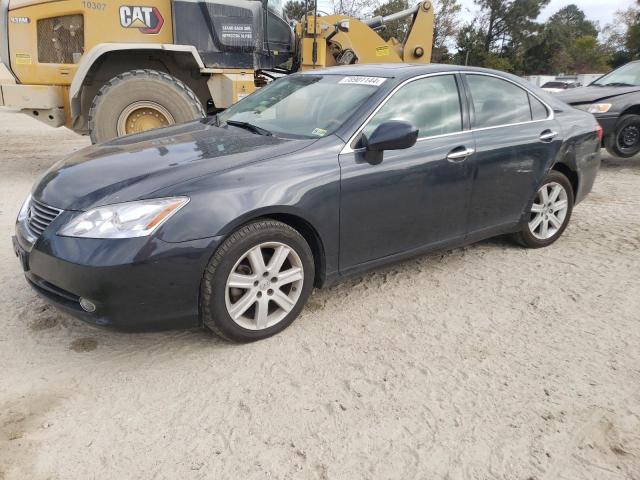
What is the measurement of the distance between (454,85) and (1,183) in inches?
233

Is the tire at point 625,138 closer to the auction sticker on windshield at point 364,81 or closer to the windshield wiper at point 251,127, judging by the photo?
the auction sticker on windshield at point 364,81

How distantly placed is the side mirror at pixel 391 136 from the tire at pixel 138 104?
417 cm

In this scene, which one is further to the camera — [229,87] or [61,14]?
[229,87]

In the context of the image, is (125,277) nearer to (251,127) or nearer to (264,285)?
(264,285)

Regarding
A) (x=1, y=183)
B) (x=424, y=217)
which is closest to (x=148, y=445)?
(x=424, y=217)

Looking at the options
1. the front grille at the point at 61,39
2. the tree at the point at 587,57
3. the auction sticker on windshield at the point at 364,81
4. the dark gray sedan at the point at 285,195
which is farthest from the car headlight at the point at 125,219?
the tree at the point at 587,57

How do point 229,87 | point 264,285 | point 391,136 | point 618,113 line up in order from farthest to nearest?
point 618,113, point 229,87, point 391,136, point 264,285

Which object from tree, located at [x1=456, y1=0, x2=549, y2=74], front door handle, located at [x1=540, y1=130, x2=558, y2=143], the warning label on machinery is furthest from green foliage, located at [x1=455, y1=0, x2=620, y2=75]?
front door handle, located at [x1=540, y1=130, x2=558, y2=143]

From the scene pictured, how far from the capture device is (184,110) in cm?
677

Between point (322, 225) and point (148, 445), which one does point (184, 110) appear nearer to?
point (322, 225)

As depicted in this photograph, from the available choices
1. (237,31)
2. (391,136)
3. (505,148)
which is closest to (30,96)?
(237,31)

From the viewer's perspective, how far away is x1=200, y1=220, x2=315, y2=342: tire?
267 cm

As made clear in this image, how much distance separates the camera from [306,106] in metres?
3.57

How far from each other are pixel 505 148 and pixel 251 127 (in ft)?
6.26
